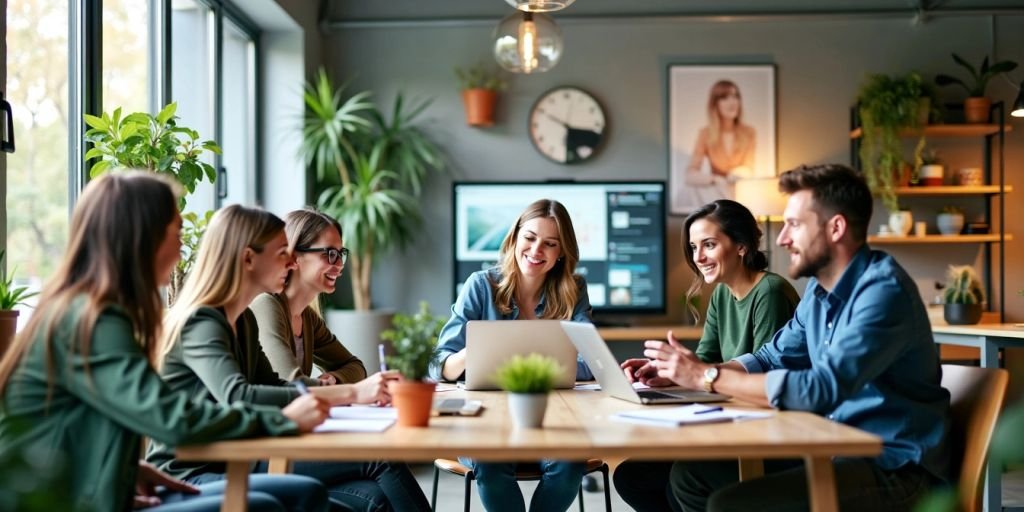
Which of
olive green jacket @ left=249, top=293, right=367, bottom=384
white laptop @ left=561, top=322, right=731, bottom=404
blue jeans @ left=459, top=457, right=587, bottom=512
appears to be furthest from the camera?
blue jeans @ left=459, top=457, right=587, bottom=512

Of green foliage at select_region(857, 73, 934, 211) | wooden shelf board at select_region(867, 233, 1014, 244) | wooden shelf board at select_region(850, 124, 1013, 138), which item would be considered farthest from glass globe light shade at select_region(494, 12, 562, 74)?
wooden shelf board at select_region(867, 233, 1014, 244)

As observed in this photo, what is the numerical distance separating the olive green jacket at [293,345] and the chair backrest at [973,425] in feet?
5.03

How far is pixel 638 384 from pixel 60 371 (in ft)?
4.89

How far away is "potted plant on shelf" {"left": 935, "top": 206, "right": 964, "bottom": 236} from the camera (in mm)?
6031

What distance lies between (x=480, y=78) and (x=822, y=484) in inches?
187

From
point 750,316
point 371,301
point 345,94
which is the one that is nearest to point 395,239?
point 371,301

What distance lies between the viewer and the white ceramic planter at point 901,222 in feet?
19.6

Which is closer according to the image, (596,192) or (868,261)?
(868,261)

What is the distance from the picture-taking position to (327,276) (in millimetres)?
2861

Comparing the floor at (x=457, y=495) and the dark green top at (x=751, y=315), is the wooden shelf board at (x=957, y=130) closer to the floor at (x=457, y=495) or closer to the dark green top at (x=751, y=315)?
the floor at (x=457, y=495)

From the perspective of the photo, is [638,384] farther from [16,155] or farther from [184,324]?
[16,155]

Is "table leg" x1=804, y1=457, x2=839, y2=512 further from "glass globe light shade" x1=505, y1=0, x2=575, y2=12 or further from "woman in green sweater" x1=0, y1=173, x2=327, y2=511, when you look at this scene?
"glass globe light shade" x1=505, y1=0, x2=575, y2=12

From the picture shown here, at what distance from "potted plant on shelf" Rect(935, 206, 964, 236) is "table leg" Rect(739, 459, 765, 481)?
13.9 ft

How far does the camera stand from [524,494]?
4.62 metres
